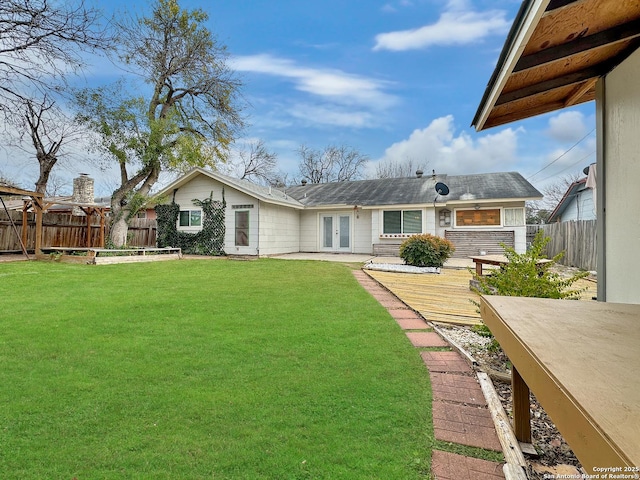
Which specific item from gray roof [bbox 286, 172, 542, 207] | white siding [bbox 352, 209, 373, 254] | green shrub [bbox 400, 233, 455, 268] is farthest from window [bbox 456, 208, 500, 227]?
green shrub [bbox 400, 233, 455, 268]

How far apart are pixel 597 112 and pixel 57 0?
33.3ft

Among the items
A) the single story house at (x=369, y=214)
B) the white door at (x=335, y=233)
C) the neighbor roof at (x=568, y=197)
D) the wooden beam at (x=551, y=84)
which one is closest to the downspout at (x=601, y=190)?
the wooden beam at (x=551, y=84)

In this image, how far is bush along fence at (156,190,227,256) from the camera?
46.5ft

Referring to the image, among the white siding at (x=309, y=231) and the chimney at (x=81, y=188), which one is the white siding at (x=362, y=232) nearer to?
the white siding at (x=309, y=231)

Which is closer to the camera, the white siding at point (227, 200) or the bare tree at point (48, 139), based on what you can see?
the bare tree at point (48, 139)

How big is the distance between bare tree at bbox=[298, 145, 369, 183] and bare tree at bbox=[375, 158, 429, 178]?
1.73 meters

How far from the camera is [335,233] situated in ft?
53.5

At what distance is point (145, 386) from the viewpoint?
8.09ft

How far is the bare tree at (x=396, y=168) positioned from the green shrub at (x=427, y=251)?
2231 cm

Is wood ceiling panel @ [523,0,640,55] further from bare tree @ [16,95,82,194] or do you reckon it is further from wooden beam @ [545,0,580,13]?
bare tree @ [16,95,82,194]

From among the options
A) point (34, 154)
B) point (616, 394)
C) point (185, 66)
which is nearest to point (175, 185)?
point (185, 66)

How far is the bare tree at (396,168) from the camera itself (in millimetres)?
31969

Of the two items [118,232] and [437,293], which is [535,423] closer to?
[437,293]

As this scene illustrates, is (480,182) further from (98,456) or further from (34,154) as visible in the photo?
(34,154)
